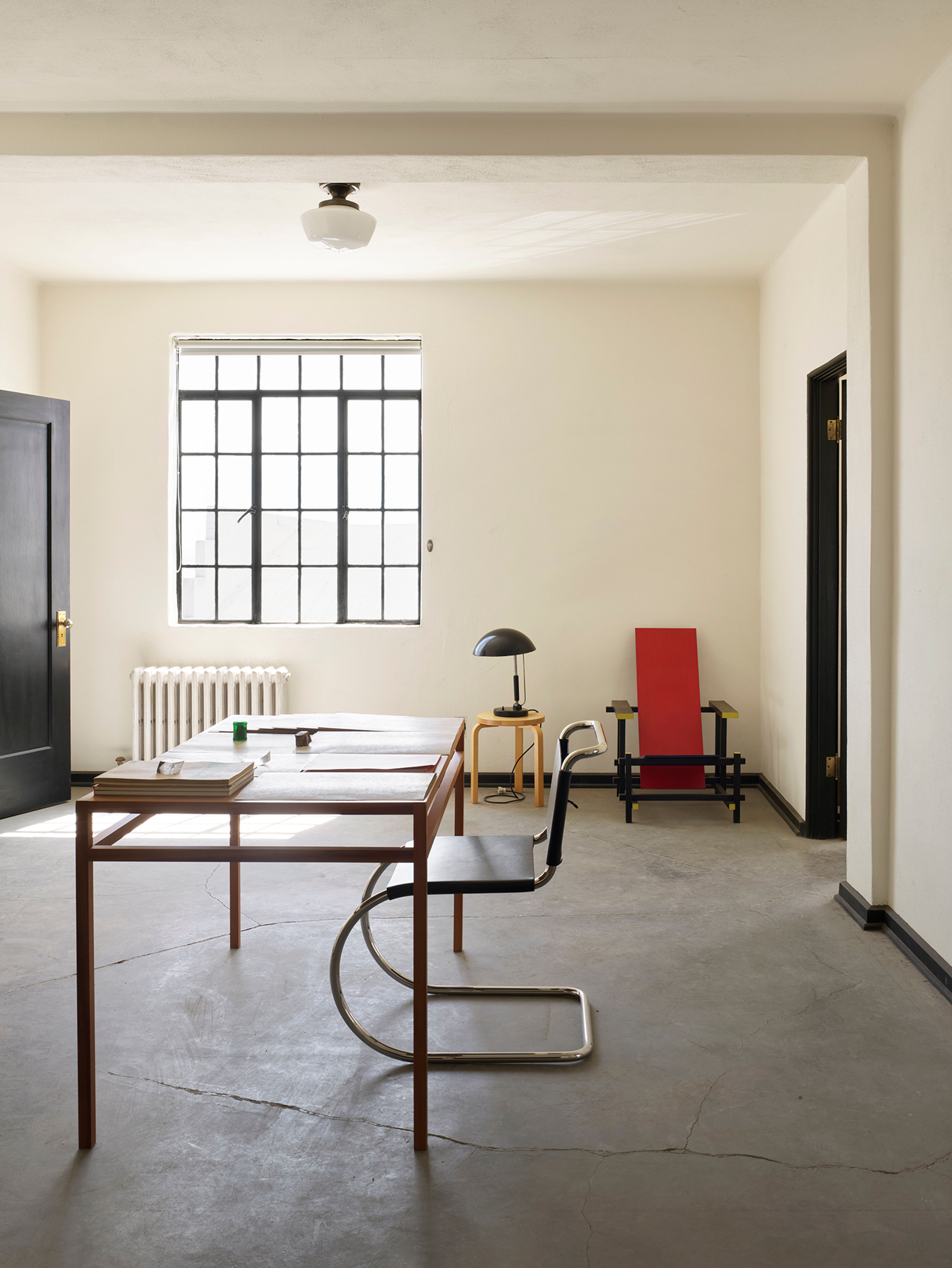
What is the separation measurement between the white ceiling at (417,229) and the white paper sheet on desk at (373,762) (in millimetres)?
2529

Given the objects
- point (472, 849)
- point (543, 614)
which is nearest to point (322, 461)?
point (543, 614)

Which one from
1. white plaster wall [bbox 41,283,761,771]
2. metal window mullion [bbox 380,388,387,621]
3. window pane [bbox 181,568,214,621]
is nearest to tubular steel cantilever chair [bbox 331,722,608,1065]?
white plaster wall [bbox 41,283,761,771]

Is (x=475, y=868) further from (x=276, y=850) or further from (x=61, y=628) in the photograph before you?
(x=61, y=628)

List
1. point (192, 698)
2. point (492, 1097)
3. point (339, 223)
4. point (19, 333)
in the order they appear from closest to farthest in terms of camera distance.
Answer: point (492, 1097) → point (339, 223) → point (19, 333) → point (192, 698)

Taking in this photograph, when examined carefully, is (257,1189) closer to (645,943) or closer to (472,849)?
(472,849)

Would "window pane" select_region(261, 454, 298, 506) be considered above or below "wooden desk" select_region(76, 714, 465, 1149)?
above

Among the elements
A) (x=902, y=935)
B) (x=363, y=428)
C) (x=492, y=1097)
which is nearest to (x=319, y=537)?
(x=363, y=428)

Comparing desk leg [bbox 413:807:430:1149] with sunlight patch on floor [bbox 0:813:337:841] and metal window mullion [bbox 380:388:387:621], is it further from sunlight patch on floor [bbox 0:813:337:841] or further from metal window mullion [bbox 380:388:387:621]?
metal window mullion [bbox 380:388:387:621]

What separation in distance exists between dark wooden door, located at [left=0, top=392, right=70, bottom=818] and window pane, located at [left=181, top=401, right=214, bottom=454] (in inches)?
32.2

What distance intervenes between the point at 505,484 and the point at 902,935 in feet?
12.1

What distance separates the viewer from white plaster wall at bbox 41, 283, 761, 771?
612cm

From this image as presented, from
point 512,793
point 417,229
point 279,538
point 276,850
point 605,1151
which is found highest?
point 417,229

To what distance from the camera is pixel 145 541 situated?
6.32 metres

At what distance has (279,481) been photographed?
6.48 metres
